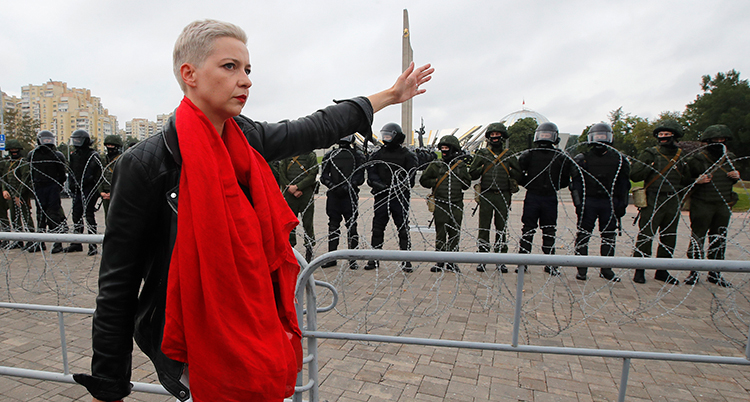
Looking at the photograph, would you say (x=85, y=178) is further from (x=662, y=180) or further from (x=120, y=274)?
(x=662, y=180)

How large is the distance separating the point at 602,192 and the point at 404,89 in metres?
5.25

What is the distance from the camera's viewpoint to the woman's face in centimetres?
120

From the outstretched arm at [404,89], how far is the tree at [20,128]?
148 ft

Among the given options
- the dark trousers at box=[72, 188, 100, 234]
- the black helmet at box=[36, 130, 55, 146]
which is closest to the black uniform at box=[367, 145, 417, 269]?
the dark trousers at box=[72, 188, 100, 234]

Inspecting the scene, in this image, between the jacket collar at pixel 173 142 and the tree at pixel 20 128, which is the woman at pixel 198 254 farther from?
the tree at pixel 20 128

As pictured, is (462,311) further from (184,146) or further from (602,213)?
(184,146)

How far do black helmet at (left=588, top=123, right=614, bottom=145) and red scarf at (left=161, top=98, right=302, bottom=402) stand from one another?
6204 millimetres

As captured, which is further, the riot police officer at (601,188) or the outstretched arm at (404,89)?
the riot police officer at (601,188)

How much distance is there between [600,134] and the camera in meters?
6.23

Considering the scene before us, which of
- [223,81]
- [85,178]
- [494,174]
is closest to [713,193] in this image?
[494,174]

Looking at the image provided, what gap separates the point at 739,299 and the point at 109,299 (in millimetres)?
6436

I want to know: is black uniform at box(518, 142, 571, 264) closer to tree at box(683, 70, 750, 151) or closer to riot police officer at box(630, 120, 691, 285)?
riot police officer at box(630, 120, 691, 285)

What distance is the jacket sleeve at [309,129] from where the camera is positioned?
1538 mm

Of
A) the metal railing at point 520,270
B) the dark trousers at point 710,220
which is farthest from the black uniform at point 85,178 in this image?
the dark trousers at point 710,220
